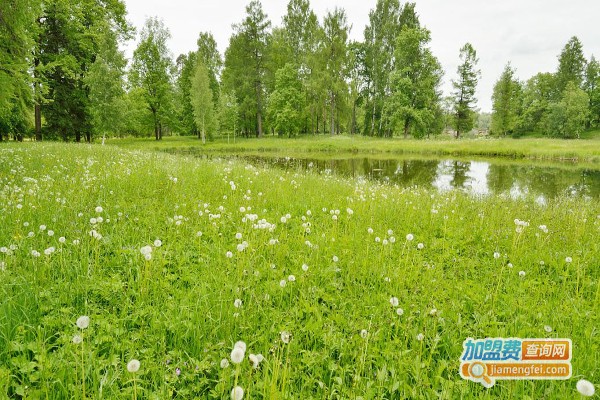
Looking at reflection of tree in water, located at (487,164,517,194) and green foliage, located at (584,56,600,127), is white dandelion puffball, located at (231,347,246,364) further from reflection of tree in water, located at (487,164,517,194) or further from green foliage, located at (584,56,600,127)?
Answer: green foliage, located at (584,56,600,127)

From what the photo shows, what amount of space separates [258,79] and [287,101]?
19.7 feet

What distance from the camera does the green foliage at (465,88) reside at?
166ft

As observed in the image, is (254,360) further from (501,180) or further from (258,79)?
(258,79)

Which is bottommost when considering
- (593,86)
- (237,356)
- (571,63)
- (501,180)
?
(501,180)

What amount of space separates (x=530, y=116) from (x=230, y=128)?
63659 mm

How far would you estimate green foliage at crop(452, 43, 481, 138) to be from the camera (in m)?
50.6

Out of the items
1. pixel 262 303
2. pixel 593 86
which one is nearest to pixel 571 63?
pixel 593 86

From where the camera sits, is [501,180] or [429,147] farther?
[429,147]

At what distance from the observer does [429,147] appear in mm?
35719

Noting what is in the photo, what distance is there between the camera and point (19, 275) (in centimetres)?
282

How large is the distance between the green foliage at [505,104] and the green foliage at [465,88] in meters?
14.5

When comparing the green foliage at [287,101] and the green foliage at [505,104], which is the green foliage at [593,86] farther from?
the green foliage at [287,101]

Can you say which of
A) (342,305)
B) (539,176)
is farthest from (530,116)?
(342,305)

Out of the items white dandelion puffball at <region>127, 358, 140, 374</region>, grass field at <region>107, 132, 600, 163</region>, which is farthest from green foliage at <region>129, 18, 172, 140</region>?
white dandelion puffball at <region>127, 358, 140, 374</region>
